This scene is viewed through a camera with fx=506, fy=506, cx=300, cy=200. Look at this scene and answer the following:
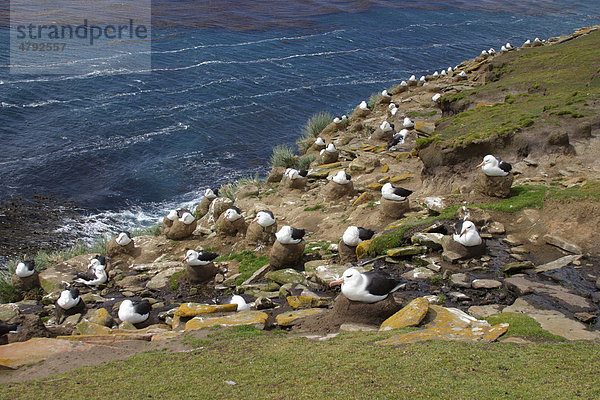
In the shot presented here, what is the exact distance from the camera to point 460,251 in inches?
425

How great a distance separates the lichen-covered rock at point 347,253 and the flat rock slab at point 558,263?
13.5ft

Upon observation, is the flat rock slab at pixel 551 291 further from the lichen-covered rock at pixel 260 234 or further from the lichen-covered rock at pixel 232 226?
the lichen-covered rock at pixel 232 226

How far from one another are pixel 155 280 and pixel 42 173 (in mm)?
14591

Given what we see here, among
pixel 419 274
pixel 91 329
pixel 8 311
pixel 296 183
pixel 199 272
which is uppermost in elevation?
pixel 419 274

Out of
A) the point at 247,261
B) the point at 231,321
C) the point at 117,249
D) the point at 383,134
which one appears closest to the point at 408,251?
the point at 231,321

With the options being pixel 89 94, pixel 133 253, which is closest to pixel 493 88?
pixel 133 253

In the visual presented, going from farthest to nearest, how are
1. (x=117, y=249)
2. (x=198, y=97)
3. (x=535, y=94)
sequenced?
(x=198, y=97), (x=535, y=94), (x=117, y=249)

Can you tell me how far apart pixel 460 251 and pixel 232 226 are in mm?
7715

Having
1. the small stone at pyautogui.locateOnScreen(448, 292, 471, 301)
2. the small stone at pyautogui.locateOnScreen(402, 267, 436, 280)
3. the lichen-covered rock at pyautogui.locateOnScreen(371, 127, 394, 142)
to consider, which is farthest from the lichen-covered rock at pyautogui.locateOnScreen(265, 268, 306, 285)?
the lichen-covered rock at pyautogui.locateOnScreen(371, 127, 394, 142)

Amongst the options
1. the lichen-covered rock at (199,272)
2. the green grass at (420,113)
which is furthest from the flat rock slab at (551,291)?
the green grass at (420,113)

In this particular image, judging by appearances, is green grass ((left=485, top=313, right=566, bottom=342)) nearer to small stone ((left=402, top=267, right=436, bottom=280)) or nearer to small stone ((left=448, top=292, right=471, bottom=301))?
small stone ((left=448, top=292, right=471, bottom=301))

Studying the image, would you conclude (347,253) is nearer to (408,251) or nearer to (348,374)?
(408,251)

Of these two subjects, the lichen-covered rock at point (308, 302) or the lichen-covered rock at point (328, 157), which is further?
the lichen-covered rock at point (328, 157)

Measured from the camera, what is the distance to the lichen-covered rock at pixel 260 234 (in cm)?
1502
